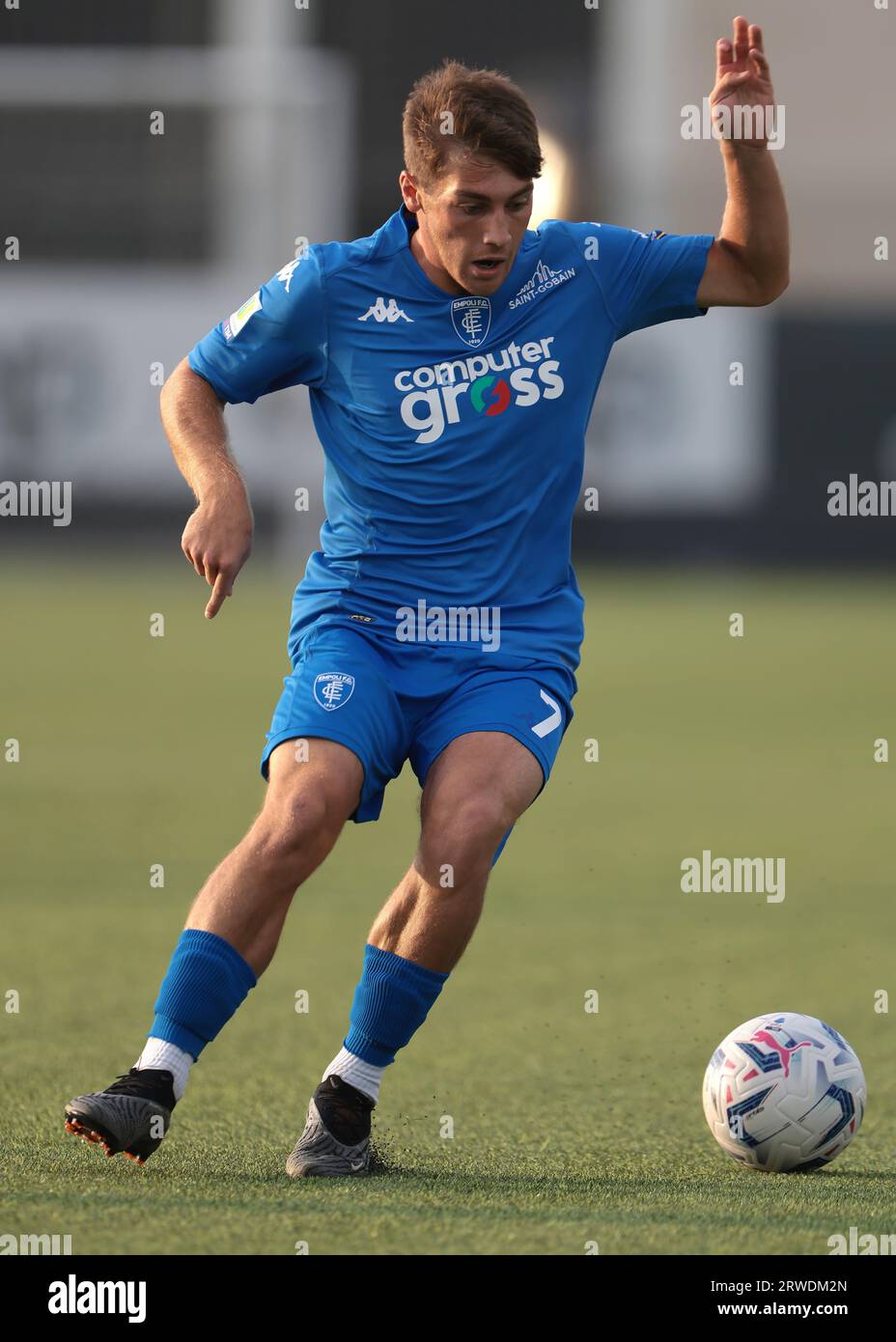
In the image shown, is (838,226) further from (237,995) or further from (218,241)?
(237,995)

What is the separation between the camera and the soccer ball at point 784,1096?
4.35 meters

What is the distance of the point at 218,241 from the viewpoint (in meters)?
20.8

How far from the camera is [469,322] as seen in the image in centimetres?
455

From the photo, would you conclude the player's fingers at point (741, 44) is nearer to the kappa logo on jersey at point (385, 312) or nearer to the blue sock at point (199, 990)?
the kappa logo on jersey at point (385, 312)

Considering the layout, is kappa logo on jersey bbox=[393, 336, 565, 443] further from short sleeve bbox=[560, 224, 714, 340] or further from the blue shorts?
the blue shorts

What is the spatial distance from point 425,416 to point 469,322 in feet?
0.73

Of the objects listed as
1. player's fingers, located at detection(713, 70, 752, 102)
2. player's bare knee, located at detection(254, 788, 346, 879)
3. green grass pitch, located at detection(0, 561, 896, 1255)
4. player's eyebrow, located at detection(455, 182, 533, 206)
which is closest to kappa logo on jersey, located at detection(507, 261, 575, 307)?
player's eyebrow, located at detection(455, 182, 533, 206)

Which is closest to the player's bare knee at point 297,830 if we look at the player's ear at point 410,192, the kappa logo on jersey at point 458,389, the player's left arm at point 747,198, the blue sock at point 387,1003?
the blue sock at point 387,1003

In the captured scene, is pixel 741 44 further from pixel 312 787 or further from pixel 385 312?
pixel 312 787

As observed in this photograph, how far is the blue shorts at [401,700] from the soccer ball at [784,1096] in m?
0.69

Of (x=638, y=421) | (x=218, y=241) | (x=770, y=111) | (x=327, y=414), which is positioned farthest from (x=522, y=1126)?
(x=218, y=241)

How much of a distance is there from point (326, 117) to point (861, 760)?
37.7 feet

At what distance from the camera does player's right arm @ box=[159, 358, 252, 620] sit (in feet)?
13.6

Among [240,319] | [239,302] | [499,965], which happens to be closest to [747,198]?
[240,319]
